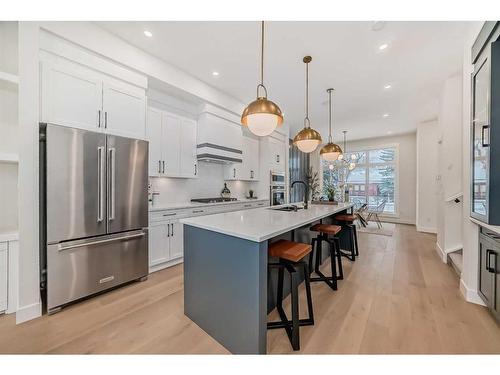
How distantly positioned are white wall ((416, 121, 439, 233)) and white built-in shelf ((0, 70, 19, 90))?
7.91 metres

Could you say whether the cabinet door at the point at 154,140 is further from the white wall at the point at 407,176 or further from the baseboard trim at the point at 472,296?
the white wall at the point at 407,176

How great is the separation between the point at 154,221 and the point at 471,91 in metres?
4.10

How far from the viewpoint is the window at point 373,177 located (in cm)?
739

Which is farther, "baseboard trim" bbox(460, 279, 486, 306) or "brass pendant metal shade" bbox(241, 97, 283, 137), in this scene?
"baseboard trim" bbox(460, 279, 486, 306)

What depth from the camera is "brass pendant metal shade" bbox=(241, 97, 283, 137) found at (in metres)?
1.93

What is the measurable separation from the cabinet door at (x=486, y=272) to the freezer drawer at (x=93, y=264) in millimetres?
3595

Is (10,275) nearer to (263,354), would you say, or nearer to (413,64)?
(263,354)

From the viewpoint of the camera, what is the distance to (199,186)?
430 cm

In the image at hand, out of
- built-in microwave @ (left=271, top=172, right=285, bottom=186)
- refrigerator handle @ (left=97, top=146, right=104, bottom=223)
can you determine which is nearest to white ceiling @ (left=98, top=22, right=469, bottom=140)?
refrigerator handle @ (left=97, top=146, right=104, bottom=223)

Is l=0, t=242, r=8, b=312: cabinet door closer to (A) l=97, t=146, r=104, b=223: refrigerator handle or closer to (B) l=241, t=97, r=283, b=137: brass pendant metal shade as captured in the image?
(A) l=97, t=146, r=104, b=223: refrigerator handle

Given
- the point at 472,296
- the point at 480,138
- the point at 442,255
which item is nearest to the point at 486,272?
the point at 472,296

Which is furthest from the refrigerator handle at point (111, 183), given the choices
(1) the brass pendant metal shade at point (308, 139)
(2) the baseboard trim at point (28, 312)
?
(1) the brass pendant metal shade at point (308, 139)

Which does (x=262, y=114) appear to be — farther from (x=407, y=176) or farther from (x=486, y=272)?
(x=407, y=176)
